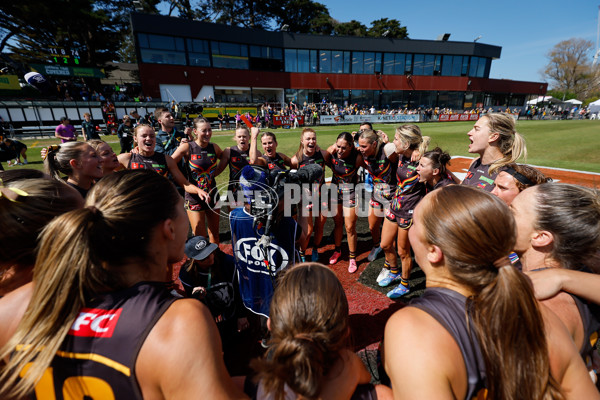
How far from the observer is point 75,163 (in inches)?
118

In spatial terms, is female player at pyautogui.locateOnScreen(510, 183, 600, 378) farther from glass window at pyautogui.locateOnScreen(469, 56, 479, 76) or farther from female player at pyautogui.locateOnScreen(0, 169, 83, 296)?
glass window at pyautogui.locateOnScreen(469, 56, 479, 76)

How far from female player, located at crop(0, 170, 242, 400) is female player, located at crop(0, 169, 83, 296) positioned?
0.29 metres

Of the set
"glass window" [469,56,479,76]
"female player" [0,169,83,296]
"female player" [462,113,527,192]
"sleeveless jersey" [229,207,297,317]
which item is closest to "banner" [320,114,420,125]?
"glass window" [469,56,479,76]

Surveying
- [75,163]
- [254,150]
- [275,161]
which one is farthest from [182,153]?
[75,163]

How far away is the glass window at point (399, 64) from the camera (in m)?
39.7

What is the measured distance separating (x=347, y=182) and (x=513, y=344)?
3.62 m

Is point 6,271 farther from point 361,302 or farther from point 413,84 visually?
point 413,84

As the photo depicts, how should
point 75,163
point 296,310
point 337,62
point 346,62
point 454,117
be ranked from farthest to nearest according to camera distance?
point 346,62 < point 337,62 < point 454,117 < point 75,163 < point 296,310

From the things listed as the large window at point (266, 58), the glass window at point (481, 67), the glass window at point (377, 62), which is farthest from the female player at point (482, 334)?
the glass window at point (481, 67)

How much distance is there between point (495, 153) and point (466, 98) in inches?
1952

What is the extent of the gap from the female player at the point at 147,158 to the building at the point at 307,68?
31.7 m

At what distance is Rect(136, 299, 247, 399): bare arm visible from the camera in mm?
945

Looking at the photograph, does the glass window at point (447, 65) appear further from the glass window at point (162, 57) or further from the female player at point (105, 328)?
the female player at point (105, 328)

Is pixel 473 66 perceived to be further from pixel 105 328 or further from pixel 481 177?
pixel 105 328
